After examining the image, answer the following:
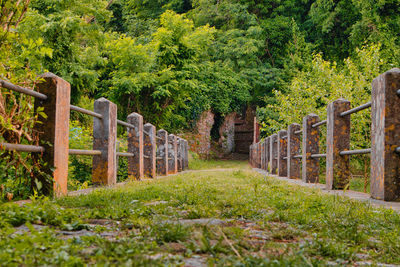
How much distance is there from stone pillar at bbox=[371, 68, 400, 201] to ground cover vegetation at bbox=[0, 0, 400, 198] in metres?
3.08

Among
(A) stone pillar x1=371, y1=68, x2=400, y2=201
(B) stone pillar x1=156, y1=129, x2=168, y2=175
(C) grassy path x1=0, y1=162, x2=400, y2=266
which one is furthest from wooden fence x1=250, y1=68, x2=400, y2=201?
(B) stone pillar x1=156, y1=129, x2=168, y2=175

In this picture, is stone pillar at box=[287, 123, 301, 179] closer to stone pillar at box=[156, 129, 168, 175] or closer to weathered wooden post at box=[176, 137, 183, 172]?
stone pillar at box=[156, 129, 168, 175]

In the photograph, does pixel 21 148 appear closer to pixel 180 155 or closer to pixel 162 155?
pixel 162 155

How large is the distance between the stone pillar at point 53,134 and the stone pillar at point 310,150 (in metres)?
4.59

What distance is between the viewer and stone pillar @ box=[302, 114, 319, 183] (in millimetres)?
6910

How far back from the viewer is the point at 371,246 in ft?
6.03

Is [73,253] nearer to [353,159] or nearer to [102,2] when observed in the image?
[353,159]

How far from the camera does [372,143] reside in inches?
153

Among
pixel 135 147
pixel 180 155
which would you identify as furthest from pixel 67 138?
pixel 180 155

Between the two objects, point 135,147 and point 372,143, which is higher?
point 372,143

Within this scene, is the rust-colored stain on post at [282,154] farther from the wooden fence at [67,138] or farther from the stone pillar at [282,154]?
the wooden fence at [67,138]

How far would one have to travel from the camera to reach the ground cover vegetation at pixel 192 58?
593 centimetres

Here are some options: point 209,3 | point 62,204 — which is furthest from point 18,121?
point 209,3

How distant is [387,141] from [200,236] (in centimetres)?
274
